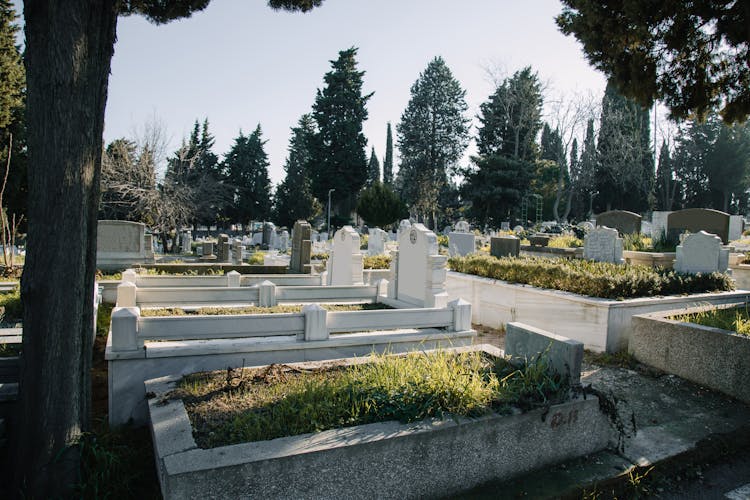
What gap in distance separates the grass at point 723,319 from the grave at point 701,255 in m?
3.09

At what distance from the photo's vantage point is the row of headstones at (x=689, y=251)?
969 cm

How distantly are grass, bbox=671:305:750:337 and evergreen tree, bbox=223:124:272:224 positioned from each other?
4210 cm

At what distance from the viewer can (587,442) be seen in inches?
157

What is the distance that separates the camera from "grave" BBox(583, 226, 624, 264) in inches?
443

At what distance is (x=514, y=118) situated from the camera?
1534 inches

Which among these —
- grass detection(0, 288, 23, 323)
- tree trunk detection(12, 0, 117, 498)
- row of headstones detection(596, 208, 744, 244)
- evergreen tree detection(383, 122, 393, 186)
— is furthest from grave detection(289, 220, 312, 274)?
evergreen tree detection(383, 122, 393, 186)

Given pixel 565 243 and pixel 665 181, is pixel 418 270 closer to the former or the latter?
pixel 565 243

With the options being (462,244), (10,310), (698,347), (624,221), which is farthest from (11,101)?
(624,221)

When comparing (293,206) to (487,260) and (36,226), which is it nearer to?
(487,260)

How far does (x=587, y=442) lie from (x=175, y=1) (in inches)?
265

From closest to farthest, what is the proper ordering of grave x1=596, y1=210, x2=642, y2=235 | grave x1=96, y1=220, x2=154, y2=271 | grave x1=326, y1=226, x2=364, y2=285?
1. grave x1=326, y1=226, x2=364, y2=285
2. grave x1=96, y1=220, x2=154, y2=271
3. grave x1=596, y1=210, x2=642, y2=235

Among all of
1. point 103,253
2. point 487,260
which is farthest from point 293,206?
point 487,260

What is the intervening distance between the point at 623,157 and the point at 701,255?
31879 millimetres

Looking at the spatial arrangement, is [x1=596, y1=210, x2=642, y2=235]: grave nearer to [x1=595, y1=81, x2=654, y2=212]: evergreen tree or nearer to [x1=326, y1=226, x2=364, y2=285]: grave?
[x1=326, y1=226, x2=364, y2=285]: grave
